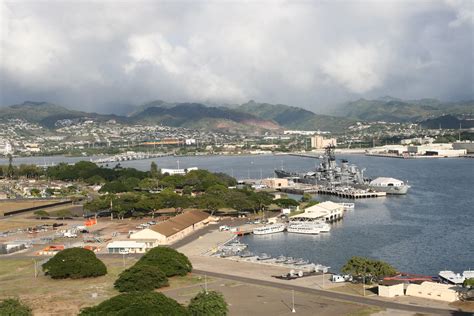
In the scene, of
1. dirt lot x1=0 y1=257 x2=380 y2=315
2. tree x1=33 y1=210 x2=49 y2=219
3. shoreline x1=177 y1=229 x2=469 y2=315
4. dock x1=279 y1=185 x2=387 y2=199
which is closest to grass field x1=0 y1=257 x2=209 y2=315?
dirt lot x1=0 y1=257 x2=380 y2=315

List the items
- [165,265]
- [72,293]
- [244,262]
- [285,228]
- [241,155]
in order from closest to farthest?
[72,293]
[165,265]
[244,262]
[285,228]
[241,155]

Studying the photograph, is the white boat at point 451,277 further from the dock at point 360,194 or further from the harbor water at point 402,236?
the dock at point 360,194

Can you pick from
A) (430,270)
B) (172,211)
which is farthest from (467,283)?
(172,211)

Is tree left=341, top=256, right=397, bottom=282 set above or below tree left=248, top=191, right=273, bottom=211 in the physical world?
below

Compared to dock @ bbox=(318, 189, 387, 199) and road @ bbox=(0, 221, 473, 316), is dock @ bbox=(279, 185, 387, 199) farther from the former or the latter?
road @ bbox=(0, 221, 473, 316)

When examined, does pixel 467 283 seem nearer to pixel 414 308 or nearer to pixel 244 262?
pixel 414 308

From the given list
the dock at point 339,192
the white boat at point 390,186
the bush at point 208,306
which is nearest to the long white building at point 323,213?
the dock at point 339,192
